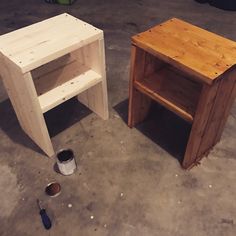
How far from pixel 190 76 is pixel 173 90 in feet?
0.42

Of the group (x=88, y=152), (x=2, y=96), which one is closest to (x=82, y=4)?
(x=2, y=96)

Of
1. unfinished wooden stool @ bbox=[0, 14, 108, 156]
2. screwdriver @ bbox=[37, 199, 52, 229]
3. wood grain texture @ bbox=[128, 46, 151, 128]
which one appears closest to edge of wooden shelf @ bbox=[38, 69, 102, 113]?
unfinished wooden stool @ bbox=[0, 14, 108, 156]

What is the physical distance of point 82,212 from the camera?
5.27 ft

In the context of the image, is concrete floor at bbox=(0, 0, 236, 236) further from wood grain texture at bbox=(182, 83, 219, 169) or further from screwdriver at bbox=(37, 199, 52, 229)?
wood grain texture at bbox=(182, 83, 219, 169)

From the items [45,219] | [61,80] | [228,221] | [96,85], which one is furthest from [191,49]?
[45,219]

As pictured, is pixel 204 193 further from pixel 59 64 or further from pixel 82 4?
pixel 82 4

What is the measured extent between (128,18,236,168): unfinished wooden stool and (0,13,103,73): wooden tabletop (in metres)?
0.33

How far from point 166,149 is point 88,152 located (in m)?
0.54

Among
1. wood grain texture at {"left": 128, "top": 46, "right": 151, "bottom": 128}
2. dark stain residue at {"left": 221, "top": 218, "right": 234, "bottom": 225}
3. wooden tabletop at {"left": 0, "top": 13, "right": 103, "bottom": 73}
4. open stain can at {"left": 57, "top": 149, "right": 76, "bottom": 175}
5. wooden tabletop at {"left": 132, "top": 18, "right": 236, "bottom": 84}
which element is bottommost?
dark stain residue at {"left": 221, "top": 218, "right": 234, "bottom": 225}

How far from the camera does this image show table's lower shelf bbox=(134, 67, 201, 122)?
160 centimetres

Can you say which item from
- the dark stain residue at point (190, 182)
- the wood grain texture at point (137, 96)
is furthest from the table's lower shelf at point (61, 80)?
the dark stain residue at point (190, 182)

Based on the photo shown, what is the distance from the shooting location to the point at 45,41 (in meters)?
1.58

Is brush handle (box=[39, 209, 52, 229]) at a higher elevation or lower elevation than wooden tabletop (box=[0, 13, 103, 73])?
lower

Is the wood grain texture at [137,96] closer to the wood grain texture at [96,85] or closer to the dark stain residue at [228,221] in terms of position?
the wood grain texture at [96,85]
